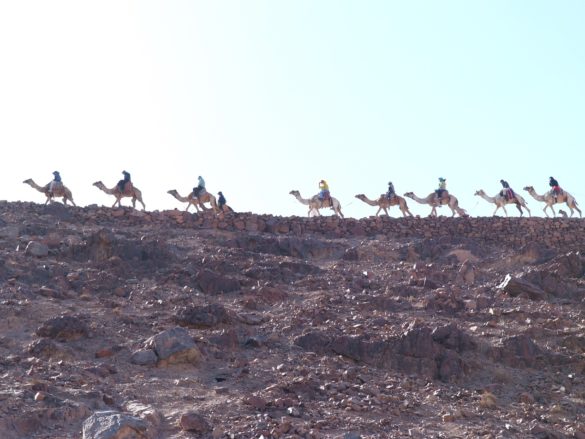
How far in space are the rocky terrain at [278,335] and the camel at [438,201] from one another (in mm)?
8152

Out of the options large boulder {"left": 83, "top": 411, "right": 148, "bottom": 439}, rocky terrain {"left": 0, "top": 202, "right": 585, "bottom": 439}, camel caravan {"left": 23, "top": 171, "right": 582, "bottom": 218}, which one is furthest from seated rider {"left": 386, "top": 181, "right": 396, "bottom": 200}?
large boulder {"left": 83, "top": 411, "right": 148, "bottom": 439}

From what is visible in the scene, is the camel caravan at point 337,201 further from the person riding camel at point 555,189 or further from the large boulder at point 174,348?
the large boulder at point 174,348

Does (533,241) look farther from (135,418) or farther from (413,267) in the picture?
(135,418)

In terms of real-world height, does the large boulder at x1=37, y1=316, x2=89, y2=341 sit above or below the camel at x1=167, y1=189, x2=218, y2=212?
below

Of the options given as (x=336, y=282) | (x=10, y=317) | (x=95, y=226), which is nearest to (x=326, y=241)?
(x=336, y=282)

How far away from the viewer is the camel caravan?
3409cm

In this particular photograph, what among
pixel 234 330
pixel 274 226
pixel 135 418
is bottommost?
pixel 135 418

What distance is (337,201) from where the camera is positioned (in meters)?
36.7

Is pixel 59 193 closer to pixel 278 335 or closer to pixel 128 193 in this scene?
pixel 128 193

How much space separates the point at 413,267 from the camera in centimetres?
2591

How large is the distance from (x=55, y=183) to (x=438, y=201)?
1420 centimetres

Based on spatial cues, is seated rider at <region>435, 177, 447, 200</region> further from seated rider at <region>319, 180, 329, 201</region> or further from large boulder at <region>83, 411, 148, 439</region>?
large boulder at <region>83, 411, 148, 439</region>

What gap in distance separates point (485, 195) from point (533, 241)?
8778 millimetres

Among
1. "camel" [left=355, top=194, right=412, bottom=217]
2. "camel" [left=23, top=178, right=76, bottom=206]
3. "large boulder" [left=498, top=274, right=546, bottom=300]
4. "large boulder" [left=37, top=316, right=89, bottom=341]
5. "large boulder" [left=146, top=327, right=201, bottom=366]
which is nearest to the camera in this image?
"large boulder" [left=146, top=327, right=201, bottom=366]
